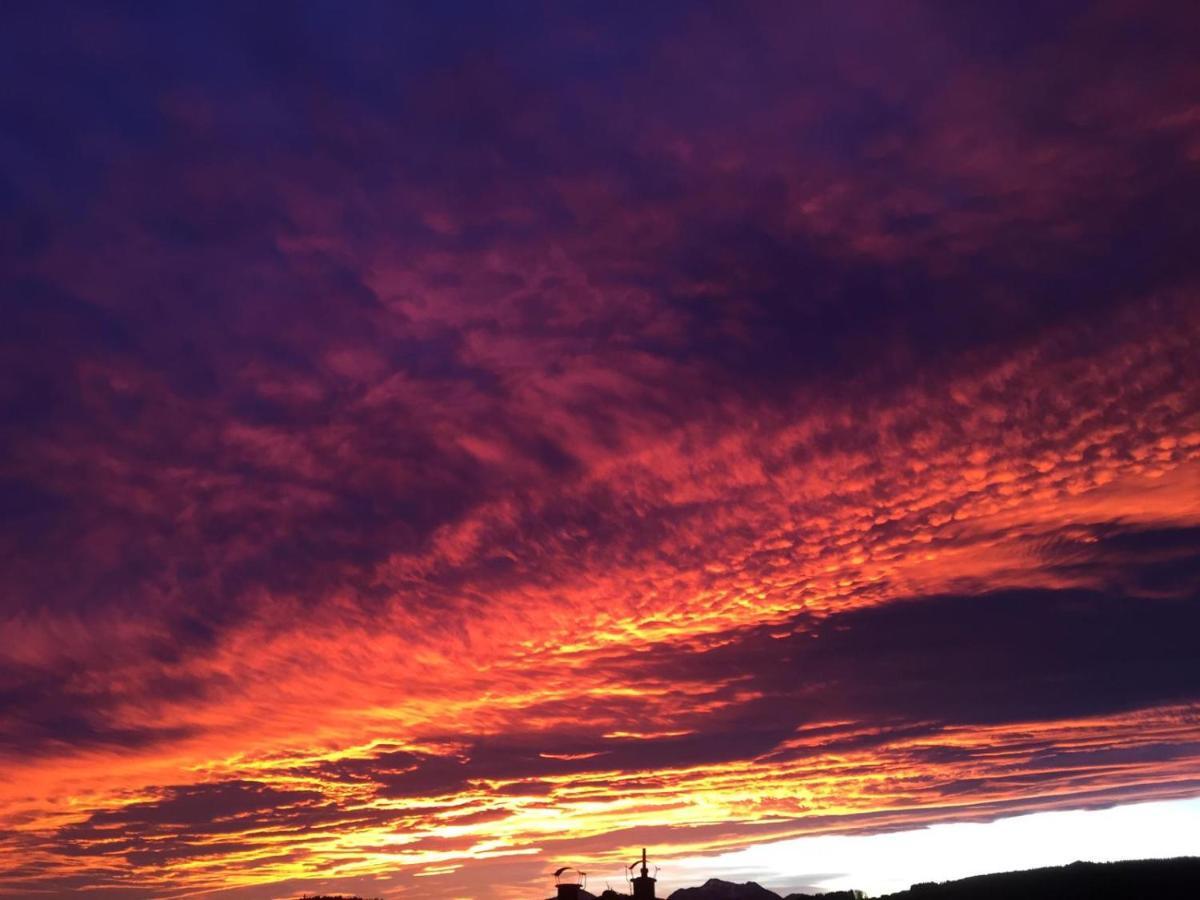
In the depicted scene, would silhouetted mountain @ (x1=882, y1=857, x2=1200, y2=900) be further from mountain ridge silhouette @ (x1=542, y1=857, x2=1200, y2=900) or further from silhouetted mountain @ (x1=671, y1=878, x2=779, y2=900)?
silhouetted mountain @ (x1=671, y1=878, x2=779, y2=900)

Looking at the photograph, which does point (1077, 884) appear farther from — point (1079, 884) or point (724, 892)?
point (724, 892)

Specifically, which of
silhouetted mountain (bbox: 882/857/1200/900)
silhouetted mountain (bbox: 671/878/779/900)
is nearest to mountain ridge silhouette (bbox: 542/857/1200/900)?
silhouetted mountain (bbox: 882/857/1200/900)

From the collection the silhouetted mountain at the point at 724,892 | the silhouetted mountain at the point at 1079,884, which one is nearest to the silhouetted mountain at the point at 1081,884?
the silhouetted mountain at the point at 1079,884

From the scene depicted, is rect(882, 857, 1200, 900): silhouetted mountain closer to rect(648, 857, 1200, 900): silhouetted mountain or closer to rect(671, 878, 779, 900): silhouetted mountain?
rect(648, 857, 1200, 900): silhouetted mountain

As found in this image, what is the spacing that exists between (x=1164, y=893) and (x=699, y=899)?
49.8 meters

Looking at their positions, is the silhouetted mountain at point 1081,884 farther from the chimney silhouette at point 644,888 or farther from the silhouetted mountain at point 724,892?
the silhouetted mountain at point 724,892

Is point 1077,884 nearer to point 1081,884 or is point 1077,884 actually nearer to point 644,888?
point 1081,884

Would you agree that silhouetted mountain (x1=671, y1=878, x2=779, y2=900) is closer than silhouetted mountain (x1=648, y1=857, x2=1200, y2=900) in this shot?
No

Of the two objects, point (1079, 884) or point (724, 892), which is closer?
point (1079, 884)

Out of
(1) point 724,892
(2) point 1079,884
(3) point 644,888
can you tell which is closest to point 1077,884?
(2) point 1079,884

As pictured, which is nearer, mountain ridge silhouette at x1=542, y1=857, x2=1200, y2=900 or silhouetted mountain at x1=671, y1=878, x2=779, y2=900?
mountain ridge silhouette at x1=542, y1=857, x2=1200, y2=900

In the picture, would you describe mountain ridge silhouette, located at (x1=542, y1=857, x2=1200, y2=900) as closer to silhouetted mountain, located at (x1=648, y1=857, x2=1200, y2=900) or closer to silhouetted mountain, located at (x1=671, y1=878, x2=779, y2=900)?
silhouetted mountain, located at (x1=648, y1=857, x2=1200, y2=900)

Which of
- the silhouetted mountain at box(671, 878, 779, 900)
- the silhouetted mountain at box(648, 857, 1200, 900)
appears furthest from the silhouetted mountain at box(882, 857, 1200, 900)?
the silhouetted mountain at box(671, 878, 779, 900)

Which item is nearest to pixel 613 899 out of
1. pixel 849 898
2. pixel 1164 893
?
pixel 849 898
